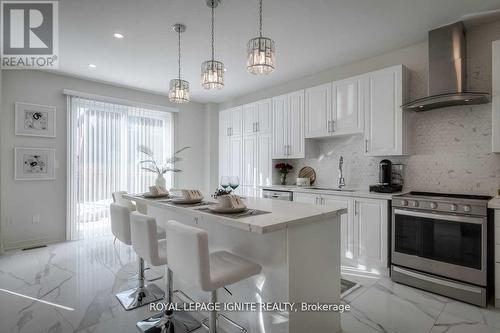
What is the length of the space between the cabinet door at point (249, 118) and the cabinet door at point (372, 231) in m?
2.41

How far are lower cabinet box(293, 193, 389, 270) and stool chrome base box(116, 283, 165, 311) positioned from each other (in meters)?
2.27

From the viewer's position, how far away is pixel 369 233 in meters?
3.10

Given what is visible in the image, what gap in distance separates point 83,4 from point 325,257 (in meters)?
3.07

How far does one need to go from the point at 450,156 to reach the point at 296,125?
2029 millimetres

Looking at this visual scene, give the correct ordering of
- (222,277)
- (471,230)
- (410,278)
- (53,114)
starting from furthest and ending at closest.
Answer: (53,114)
(410,278)
(471,230)
(222,277)

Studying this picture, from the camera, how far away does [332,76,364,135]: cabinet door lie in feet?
11.3

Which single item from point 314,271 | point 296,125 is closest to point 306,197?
point 296,125

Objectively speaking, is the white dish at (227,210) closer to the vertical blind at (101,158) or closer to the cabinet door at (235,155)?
the cabinet door at (235,155)

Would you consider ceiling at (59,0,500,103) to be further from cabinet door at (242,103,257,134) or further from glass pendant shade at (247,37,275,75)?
cabinet door at (242,103,257,134)

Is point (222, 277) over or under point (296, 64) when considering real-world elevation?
under

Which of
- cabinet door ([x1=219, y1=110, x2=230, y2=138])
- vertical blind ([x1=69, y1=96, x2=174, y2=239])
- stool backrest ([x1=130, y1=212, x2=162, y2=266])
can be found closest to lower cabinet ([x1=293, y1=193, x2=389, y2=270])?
stool backrest ([x1=130, y1=212, x2=162, y2=266])

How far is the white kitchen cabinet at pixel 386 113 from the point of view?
10.2 ft

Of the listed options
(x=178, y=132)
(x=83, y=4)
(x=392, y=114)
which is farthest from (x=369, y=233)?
(x=178, y=132)

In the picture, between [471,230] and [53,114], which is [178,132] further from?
[471,230]
